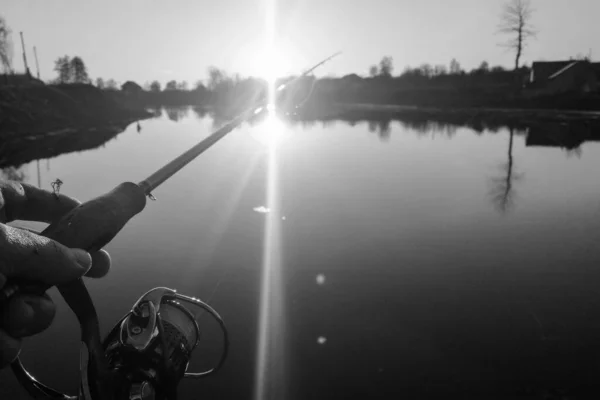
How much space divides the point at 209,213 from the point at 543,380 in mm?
8835

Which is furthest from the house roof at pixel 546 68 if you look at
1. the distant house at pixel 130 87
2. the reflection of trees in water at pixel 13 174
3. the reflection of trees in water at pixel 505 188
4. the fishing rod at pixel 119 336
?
the distant house at pixel 130 87

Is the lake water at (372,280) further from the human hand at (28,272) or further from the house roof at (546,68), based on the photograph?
the house roof at (546,68)

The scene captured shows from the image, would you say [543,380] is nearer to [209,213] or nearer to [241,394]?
[241,394]

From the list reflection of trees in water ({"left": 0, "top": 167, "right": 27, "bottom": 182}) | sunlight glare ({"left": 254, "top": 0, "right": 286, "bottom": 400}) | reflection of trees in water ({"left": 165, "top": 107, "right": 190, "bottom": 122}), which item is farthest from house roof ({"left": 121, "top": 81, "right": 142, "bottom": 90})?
sunlight glare ({"left": 254, "top": 0, "right": 286, "bottom": 400})

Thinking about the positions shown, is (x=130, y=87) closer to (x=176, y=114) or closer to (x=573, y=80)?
(x=176, y=114)

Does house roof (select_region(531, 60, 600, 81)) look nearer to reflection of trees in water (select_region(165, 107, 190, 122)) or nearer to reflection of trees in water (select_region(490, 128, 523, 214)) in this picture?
reflection of trees in water (select_region(165, 107, 190, 122))

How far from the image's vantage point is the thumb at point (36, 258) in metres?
1.74

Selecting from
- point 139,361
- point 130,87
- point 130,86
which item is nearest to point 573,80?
point 139,361

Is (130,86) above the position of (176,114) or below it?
above

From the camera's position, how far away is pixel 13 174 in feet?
59.3

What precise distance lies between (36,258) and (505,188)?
1449 cm

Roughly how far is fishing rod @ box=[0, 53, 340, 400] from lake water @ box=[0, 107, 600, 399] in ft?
7.88

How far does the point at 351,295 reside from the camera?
6.89m

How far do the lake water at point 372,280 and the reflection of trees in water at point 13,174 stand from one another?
377 centimetres
